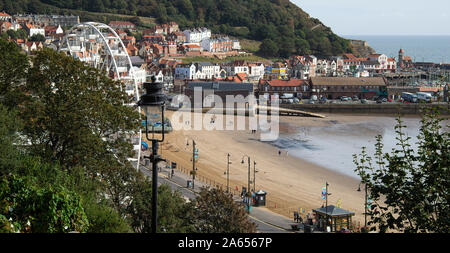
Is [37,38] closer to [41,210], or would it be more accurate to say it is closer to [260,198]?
[260,198]

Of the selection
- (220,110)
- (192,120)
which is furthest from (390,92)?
(192,120)

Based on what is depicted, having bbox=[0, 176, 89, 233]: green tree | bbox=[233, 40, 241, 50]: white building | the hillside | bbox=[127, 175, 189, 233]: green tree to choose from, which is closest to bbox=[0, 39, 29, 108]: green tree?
bbox=[127, 175, 189, 233]: green tree

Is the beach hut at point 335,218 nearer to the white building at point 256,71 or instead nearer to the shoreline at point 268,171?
the shoreline at point 268,171

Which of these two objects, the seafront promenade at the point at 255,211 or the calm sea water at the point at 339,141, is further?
the calm sea water at the point at 339,141

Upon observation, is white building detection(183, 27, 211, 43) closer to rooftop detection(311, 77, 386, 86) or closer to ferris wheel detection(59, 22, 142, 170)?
rooftop detection(311, 77, 386, 86)

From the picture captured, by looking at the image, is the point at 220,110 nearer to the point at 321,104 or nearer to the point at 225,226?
the point at 321,104

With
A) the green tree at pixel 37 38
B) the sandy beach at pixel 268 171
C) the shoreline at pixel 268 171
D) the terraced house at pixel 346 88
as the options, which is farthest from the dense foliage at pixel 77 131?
the green tree at pixel 37 38
